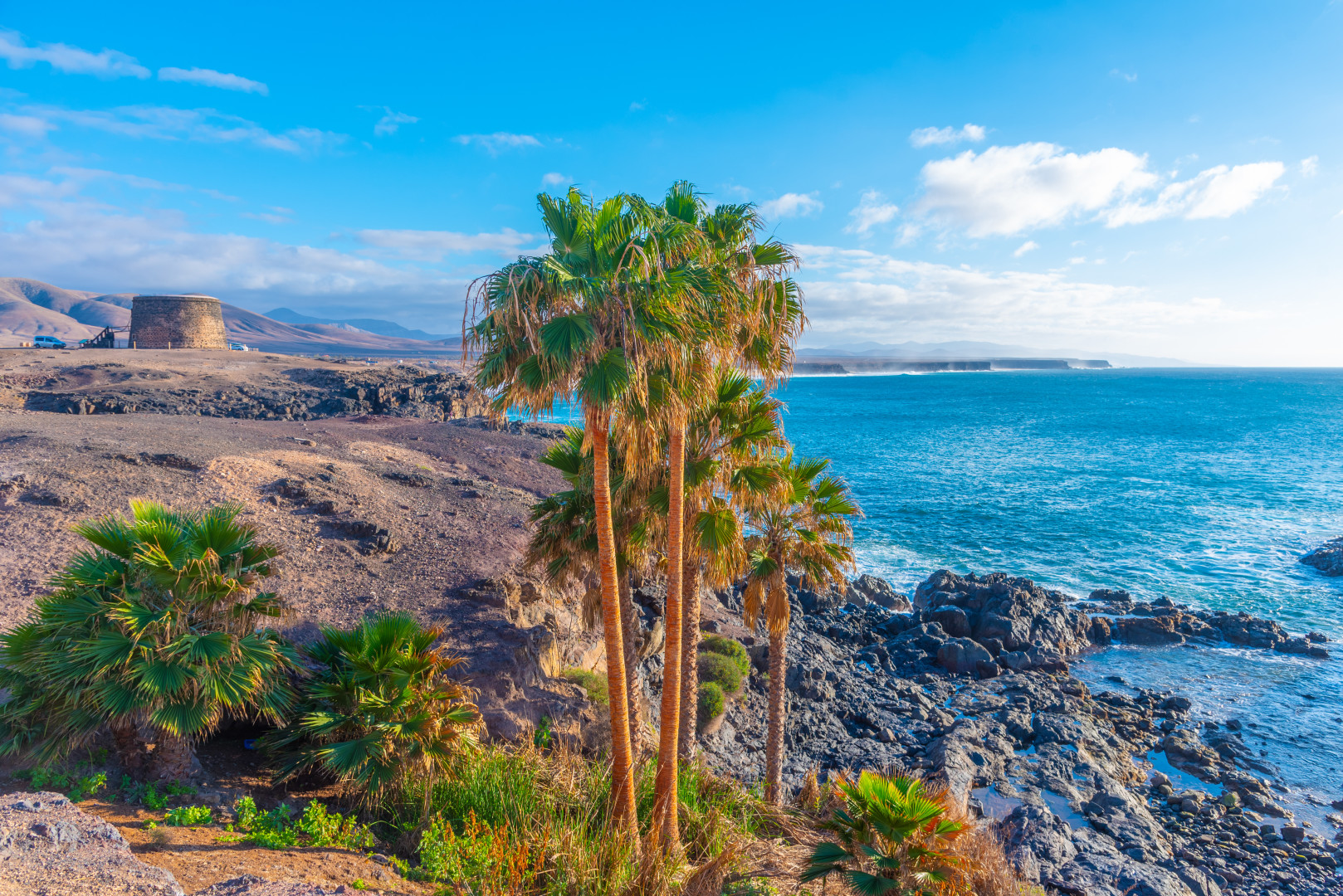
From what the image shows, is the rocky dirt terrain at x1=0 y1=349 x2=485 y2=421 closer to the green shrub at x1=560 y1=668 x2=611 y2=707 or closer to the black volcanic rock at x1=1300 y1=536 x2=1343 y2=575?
the green shrub at x1=560 y1=668 x2=611 y2=707

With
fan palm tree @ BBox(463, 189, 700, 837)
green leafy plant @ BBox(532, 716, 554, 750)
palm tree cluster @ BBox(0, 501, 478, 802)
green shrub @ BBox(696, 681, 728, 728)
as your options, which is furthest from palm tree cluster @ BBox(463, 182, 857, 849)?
green shrub @ BBox(696, 681, 728, 728)

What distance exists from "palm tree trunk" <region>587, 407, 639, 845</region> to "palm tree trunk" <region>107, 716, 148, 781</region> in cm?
624

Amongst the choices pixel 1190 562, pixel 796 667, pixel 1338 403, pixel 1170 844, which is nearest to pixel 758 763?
pixel 796 667

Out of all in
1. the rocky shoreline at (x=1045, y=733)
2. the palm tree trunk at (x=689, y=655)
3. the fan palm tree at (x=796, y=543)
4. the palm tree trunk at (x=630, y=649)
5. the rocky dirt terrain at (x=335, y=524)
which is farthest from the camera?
the rocky dirt terrain at (x=335, y=524)

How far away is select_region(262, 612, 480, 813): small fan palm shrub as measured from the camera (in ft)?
28.5

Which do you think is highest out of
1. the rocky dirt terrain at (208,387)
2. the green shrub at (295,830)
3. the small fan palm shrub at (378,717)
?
the rocky dirt terrain at (208,387)

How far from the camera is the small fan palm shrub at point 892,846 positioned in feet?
23.8

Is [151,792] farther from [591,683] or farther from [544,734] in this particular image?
[591,683]

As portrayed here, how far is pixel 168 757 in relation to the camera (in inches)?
340

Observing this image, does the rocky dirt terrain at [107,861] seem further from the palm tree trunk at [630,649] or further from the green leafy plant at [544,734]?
the green leafy plant at [544,734]

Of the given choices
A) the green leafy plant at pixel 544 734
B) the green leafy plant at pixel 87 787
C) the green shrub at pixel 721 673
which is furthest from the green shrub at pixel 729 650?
the green leafy plant at pixel 87 787

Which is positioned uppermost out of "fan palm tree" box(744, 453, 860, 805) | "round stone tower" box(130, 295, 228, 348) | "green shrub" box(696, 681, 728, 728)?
"round stone tower" box(130, 295, 228, 348)

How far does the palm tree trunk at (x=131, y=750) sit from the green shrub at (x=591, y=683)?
813 centimetres

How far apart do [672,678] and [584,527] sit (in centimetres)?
327
